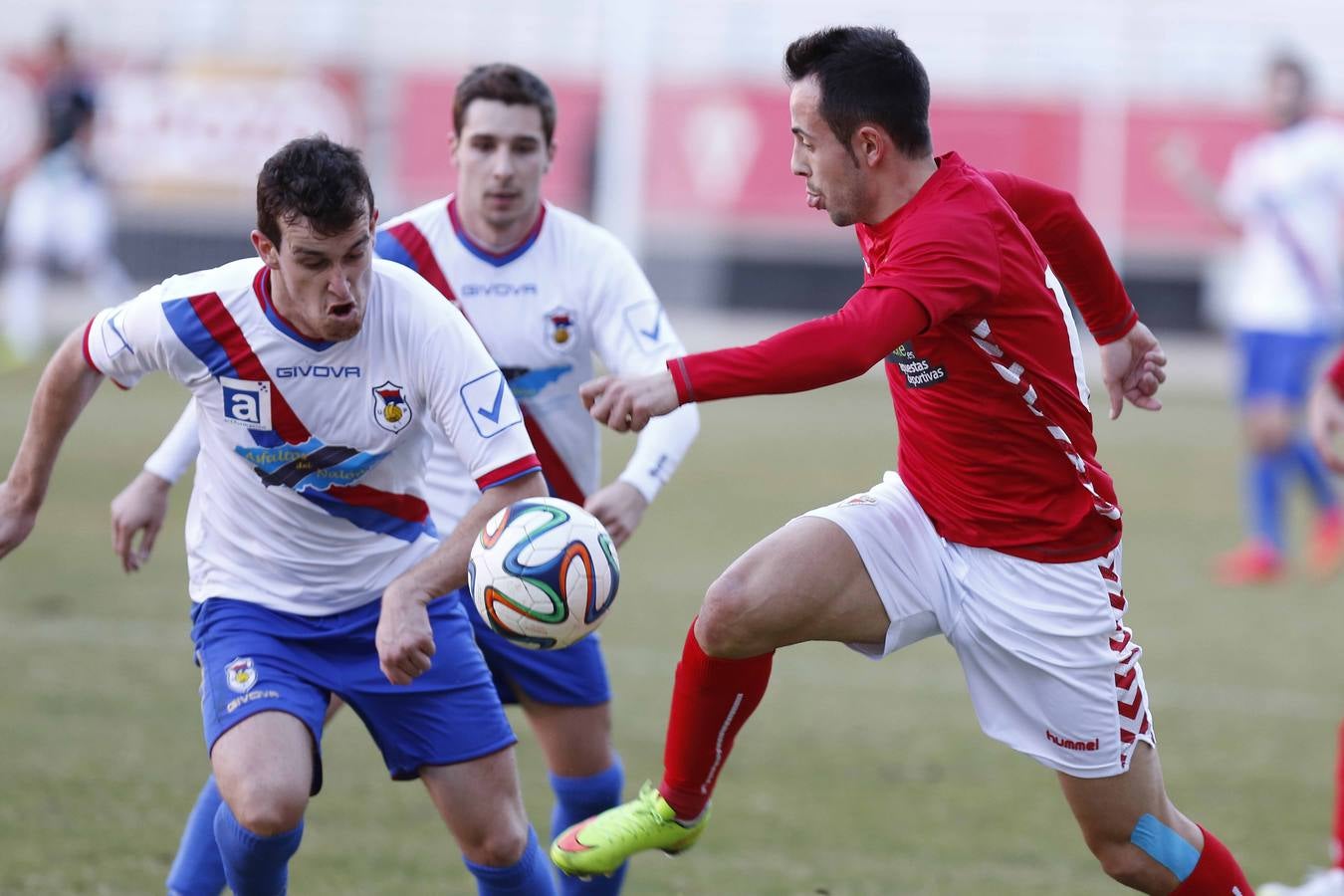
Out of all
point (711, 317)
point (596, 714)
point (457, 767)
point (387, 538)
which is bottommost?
point (711, 317)

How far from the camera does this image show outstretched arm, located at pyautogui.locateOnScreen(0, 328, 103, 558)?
3.98 meters

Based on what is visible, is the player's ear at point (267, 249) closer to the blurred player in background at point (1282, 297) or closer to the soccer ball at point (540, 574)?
the soccer ball at point (540, 574)

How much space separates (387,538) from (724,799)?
87.5 inches

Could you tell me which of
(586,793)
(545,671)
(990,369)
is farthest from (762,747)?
(990,369)

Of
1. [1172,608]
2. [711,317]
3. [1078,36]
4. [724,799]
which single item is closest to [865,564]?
[724,799]

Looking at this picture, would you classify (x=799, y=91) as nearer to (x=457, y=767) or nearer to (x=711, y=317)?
(x=457, y=767)

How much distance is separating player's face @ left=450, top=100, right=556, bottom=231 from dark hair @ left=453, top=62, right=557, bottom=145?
0.02m

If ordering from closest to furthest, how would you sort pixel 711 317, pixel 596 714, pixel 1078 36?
1. pixel 596 714
2. pixel 711 317
3. pixel 1078 36

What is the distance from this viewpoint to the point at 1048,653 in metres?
3.92

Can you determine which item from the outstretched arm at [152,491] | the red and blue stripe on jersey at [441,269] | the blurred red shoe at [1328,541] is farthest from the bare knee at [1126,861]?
the blurred red shoe at [1328,541]

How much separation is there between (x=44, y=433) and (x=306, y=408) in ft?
2.08

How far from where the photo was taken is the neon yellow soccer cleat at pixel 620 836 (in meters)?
4.06

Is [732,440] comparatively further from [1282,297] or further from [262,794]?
[262,794]

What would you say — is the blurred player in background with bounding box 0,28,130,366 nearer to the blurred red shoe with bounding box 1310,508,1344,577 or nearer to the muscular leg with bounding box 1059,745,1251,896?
the blurred red shoe with bounding box 1310,508,1344,577
